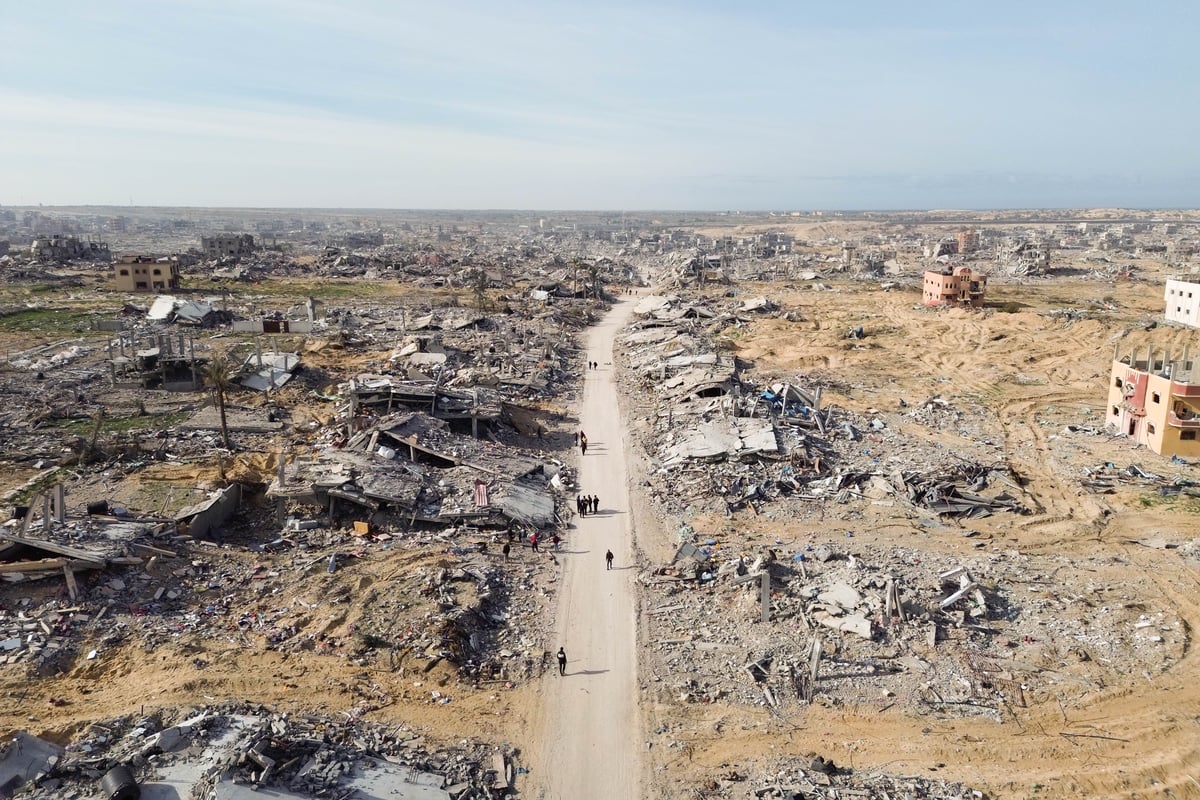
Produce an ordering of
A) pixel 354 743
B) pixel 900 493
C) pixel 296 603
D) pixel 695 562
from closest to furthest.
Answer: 1. pixel 354 743
2. pixel 296 603
3. pixel 695 562
4. pixel 900 493

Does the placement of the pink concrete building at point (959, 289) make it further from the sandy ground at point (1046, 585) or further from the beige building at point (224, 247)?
the beige building at point (224, 247)

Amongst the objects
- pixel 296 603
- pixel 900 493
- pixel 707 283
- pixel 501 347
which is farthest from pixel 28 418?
pixel 707 283

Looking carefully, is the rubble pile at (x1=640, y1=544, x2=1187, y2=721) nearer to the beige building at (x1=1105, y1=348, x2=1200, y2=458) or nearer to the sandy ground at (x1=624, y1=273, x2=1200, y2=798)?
the sandy ground at (x1=624, y1=273, x2=1200, y2=798)

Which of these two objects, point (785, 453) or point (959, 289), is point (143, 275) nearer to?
point (785, 453)

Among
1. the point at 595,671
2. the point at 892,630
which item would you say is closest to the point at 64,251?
the point at 595,671

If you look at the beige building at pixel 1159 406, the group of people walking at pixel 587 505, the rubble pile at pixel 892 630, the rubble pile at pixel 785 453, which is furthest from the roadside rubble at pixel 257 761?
the beige building at pixel 1159 406

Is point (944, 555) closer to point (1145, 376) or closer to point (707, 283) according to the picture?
point (1145, 376)

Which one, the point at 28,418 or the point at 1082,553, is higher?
the point at 28,418

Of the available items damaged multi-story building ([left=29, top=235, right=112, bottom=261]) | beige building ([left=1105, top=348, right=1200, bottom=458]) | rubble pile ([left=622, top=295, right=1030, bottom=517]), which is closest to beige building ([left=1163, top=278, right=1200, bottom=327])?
beige building ([left=1105, top=348, right=1200, bottom=458])
